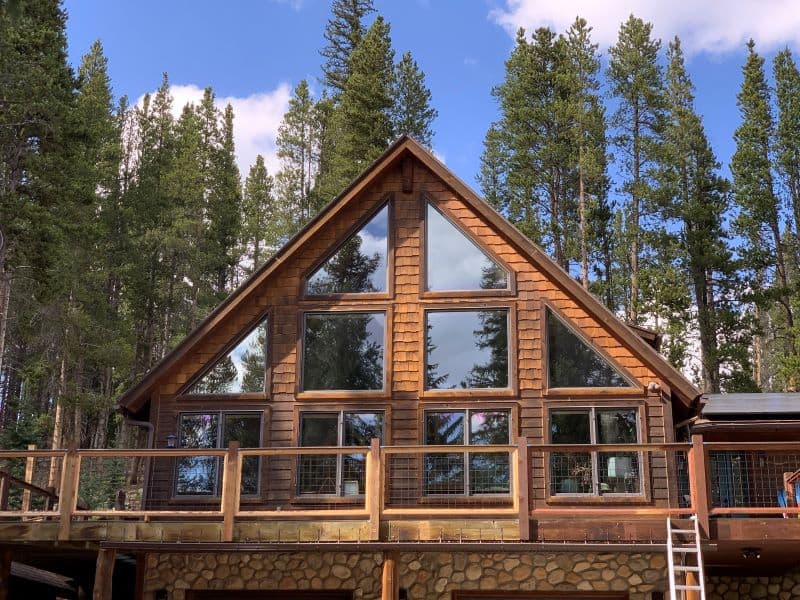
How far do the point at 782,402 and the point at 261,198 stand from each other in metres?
31.3

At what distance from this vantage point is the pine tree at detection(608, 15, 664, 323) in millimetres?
33250

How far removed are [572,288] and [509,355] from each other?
1.42m

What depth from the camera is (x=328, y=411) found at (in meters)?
13.5

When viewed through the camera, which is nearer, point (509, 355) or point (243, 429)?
point (509, 355)

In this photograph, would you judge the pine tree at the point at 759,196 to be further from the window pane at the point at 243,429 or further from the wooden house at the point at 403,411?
the window pane at the point at 243,429

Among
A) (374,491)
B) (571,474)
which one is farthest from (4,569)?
(571,474)

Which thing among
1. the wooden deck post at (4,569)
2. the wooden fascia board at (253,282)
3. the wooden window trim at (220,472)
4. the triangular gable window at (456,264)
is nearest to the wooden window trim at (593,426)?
the triangular gable window at (456,264)

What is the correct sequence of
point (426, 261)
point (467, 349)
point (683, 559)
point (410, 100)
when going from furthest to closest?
point (410, 100) < point (426, 261) < point (467, 349) < point (683, 559)

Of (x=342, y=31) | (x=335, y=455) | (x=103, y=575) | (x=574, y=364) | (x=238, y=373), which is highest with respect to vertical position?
(x=342, y=31)

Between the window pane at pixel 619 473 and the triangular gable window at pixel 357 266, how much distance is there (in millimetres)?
4397

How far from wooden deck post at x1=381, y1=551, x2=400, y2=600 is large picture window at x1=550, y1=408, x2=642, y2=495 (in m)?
2.96

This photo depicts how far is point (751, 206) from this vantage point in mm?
32344

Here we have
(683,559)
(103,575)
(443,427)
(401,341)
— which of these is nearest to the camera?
(683,559)

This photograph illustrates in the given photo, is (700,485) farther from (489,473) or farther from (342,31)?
(342,31)
